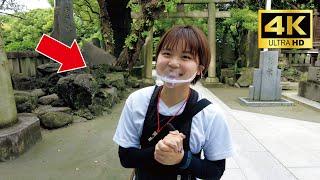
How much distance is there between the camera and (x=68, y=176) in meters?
3.71

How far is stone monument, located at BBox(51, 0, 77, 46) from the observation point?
7641 mm

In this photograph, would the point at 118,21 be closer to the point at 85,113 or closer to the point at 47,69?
the point at 47,69

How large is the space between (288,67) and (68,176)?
39.2 ft

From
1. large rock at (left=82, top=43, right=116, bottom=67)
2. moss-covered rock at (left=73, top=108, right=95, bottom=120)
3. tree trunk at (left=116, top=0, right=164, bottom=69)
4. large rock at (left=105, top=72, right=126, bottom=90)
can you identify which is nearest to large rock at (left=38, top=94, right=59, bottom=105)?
moss-covered rock at (left=73, top=108, right=95, bottom=120)

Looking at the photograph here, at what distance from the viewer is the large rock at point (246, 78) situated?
1183cm

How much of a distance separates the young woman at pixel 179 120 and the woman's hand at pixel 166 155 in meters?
0.06

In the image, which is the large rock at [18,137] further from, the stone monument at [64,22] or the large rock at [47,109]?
the stone monument at [64,22]

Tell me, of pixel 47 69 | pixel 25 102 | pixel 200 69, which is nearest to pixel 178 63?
pixel 200 69

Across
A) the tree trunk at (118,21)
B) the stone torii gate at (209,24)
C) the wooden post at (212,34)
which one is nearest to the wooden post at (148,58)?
the stone torii gate at (209,24)

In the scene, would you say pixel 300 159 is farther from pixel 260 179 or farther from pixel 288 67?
pixel 288 67

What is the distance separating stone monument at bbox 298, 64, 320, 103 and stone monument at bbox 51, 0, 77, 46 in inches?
239

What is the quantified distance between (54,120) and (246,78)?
8004 mm

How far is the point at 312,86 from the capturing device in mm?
8633

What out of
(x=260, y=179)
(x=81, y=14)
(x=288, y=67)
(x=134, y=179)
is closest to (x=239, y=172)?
(x=260, y=179)
